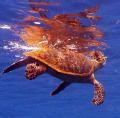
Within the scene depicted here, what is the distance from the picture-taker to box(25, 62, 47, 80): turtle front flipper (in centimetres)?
604

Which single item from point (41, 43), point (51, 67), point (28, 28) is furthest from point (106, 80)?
point (51, 67)

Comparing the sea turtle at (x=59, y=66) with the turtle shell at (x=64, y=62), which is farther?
the turtle shell at (x=64, y=62)

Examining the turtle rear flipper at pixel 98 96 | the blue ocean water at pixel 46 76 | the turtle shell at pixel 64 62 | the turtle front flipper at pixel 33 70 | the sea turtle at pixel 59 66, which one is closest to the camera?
the turtle front flipper at pixel 33 70

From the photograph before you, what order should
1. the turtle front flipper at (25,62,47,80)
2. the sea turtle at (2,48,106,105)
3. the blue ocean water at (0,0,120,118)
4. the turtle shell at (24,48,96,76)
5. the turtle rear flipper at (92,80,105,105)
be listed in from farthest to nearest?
the blue ocean water at (0,0,120,118)
the turtle rear flipper at (92,80,105,105)
the turtle shell at (24,48,96,76)
the sea turtle at (2,48,106,105)
the turtle front flipper at (25,62,47,80)

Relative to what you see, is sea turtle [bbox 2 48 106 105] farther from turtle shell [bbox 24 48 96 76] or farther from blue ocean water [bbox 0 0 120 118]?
blue ocean water [bbox 0 0 120 118]

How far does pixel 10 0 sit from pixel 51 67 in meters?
4.62

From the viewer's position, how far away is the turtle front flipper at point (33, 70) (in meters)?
6.04

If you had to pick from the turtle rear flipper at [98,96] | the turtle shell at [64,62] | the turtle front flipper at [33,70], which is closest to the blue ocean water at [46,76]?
the turtle shell at [64,62]

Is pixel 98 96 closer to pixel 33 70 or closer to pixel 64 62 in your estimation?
pixel 64 62

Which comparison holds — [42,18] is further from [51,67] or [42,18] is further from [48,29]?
[51,67]

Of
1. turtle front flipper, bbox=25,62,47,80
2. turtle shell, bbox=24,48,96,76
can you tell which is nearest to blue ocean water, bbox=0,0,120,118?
turtle shell, bbox=24,48,96,76

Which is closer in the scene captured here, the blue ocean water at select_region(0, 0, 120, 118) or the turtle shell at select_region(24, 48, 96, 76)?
the turtle shell at select_region(24, 48, 96, 76)

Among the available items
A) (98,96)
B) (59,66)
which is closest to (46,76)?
(98,96)

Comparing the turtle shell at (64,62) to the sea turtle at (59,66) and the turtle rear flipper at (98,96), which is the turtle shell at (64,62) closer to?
the sea turtle at (59,66)
